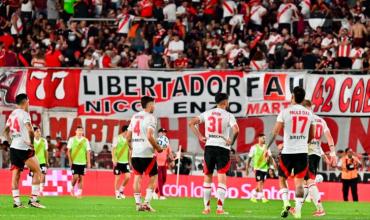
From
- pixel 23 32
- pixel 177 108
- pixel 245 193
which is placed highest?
pixel 23 32

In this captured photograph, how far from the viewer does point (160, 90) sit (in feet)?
137

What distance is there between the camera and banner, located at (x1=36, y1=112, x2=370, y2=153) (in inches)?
1652

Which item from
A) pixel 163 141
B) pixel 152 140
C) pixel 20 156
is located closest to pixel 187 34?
pixel 163 141

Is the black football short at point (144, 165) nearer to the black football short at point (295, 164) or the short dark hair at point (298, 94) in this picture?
the black football short at point (295, 164)

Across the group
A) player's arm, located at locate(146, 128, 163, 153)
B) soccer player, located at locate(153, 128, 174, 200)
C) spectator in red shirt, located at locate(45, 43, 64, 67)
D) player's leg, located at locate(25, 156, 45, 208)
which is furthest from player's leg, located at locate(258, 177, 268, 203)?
player's arm, located at locate(146, 128, 163, 153)

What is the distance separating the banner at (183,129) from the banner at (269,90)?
3.22ft

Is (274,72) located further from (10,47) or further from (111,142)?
(10,47)

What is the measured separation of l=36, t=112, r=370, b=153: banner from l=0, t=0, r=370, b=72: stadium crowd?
6.50 feet

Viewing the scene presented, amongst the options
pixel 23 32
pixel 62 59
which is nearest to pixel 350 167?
pixel 62 59

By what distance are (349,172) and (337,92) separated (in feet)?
8.82

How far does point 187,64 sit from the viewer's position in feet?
145

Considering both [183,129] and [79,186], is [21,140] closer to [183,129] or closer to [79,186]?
[79,186]

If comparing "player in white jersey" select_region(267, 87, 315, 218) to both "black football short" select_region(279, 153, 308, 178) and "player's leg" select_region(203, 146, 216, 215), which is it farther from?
"player's leg" select_region(203, 146, 216, 215)

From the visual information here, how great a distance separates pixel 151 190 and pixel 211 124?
6.83 ft
